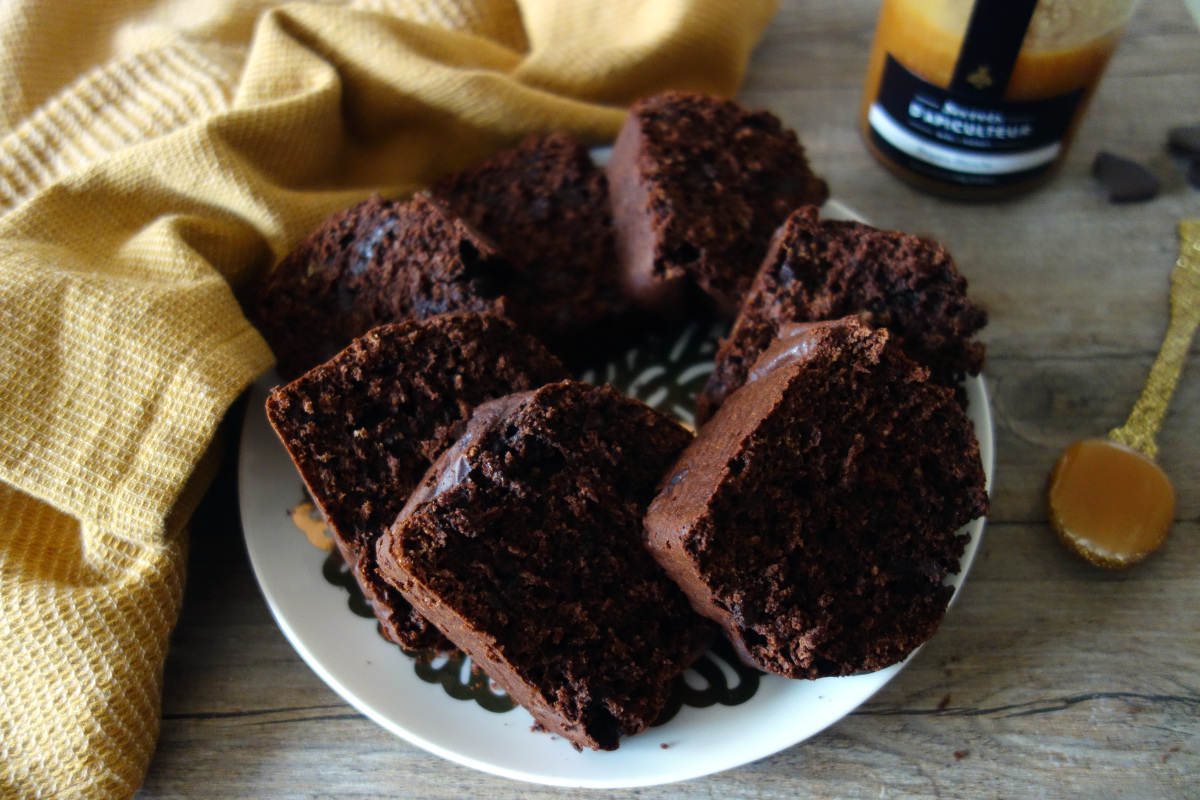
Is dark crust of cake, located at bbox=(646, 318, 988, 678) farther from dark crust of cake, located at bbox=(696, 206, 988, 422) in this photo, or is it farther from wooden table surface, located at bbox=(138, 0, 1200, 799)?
wooden table surface, located at bbox=(138, 0, 1200, 799)

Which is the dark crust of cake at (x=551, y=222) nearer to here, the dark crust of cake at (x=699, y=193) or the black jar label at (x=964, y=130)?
the dark crust of cake at (x=699, y=193)

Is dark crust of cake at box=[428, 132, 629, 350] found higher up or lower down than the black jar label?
lower down

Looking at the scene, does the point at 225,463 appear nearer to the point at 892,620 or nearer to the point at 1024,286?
the point at 892,620

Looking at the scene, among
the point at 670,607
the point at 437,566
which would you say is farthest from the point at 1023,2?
the point at 437,566

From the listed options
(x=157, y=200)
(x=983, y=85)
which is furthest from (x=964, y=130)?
(x=157, y=200)

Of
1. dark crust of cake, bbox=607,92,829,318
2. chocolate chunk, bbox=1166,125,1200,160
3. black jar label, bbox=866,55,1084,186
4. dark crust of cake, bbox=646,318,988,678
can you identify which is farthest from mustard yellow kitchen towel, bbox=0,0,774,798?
chocolate chunk, bbox=1166,125,1200,160

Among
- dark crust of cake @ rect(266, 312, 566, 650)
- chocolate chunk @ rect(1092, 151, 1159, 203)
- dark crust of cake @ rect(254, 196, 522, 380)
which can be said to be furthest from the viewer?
chocolate chunk @ rect(1092, 151, 1159, 203)
